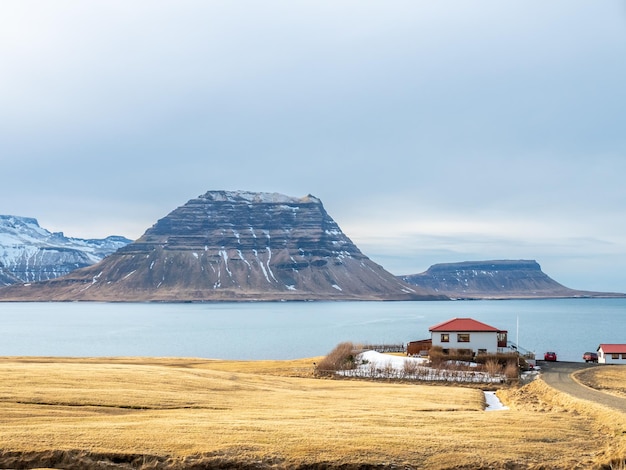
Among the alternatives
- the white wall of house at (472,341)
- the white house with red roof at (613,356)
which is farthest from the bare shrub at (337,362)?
the white house with red roof at (613,356)

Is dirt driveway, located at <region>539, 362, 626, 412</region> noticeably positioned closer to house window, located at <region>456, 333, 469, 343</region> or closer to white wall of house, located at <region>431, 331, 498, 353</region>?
white wall of house, located at <region>431, 331, 498, 353</region>

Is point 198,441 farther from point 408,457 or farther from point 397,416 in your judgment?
point 397,416

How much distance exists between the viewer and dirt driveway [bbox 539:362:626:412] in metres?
41.8

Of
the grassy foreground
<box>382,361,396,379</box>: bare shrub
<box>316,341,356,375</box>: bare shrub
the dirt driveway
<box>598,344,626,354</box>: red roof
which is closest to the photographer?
the grassy foreground

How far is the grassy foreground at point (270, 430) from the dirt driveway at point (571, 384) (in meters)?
2.57

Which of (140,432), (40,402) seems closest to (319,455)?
(140,432)

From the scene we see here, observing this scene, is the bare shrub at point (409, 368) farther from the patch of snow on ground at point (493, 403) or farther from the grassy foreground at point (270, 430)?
the grassy foreground at point (270, 430)

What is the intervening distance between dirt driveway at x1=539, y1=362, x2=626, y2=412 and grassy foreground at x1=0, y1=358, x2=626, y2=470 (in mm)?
2570

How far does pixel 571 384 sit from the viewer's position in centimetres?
5612

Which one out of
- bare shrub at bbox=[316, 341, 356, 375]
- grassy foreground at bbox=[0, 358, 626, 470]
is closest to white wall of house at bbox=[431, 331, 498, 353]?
bare shrub at bbox=[316, 341, 356, 375]

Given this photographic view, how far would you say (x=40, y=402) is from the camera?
119ft

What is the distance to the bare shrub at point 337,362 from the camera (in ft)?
235

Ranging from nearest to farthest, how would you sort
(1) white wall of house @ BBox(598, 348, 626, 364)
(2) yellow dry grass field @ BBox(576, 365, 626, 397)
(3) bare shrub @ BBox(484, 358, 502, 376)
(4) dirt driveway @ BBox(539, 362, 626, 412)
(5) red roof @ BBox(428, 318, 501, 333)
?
(4) dirt driveway @ BBox(539, 362, 626, 412) → (2) yellow dry grass field @ BBox(576, 365, 626, 397) → (3) bare shrub @ BBox(484, 358, 502, 376) → (5) red roof @ BBox(428, 318, 501, 333) → (1) white wall of house @ BBox(598, 348, 626, 364)

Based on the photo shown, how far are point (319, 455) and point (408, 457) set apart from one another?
3.42 metres
